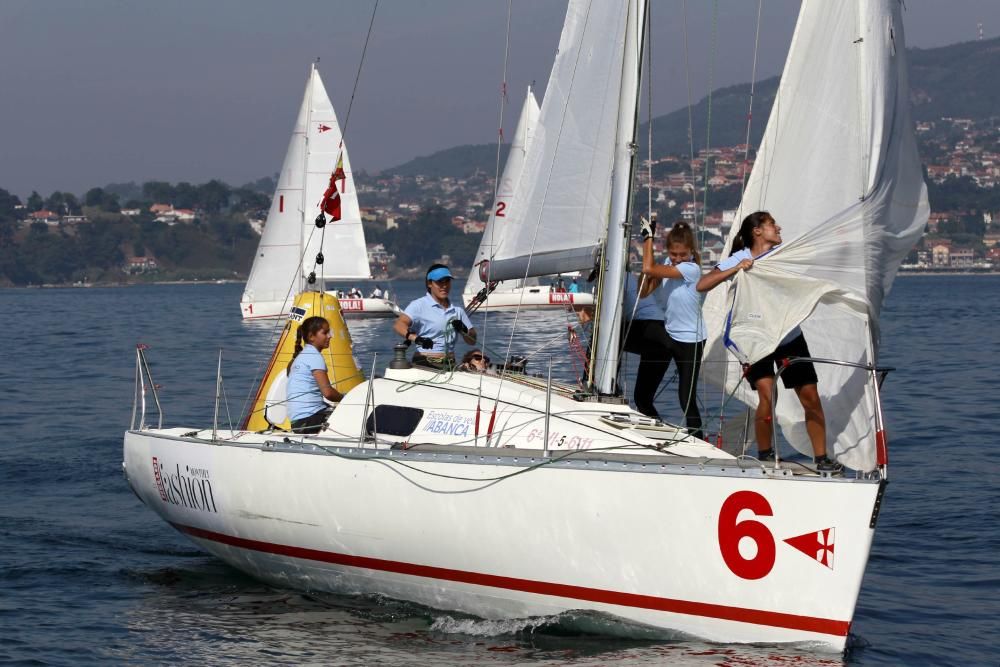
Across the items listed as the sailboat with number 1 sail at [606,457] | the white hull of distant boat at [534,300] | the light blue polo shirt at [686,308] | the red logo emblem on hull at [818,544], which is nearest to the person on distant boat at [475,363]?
the sailboat with number 1 sail at [606,457]

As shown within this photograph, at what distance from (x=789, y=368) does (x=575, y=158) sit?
210 cm

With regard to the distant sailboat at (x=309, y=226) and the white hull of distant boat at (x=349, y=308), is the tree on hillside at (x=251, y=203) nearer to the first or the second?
the white hull of distant boat at (x=349, y=308)

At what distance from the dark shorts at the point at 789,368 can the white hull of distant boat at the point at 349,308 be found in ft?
99.4

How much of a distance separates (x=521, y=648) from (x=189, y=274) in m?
114

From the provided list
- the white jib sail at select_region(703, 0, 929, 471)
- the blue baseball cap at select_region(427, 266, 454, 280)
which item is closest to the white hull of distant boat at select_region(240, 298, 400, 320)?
the blue baseball cap at select_region(427, 266, 454, 280)

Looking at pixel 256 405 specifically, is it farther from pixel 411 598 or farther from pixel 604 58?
pixel 604 58

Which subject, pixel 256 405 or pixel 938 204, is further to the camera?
pixel 938 204

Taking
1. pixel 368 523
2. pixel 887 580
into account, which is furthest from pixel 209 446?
pixel 887 580

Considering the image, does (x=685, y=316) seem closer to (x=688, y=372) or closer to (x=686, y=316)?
(x=686, y=316)

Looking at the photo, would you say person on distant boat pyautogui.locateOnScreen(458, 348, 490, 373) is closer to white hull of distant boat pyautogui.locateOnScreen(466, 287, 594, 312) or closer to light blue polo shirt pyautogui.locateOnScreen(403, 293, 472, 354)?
light blue polo shirt pyautogui.locateOnScreen(403, 293, 472, 354)

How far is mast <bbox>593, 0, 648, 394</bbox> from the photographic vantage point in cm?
806

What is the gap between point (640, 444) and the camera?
7289 mm

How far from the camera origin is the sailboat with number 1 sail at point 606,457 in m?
6.63

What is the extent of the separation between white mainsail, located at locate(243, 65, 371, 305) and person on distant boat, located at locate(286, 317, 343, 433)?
22.8 meters
